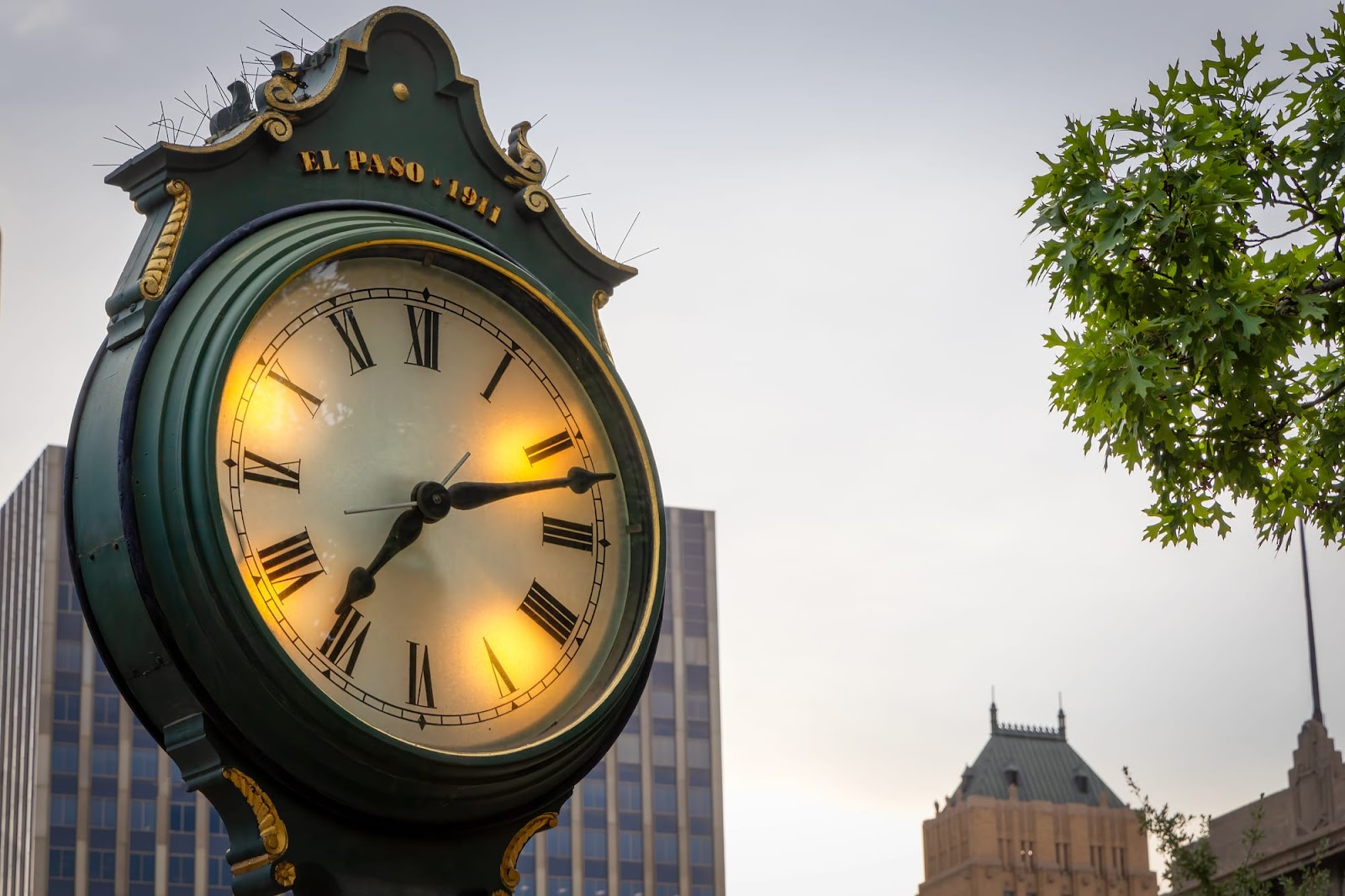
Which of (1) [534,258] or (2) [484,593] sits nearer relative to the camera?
(2) [484,593]

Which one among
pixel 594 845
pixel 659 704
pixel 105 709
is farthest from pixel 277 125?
pixel 659 704

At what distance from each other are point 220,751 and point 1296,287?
6.34 metres

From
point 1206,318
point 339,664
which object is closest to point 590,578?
point 339,664

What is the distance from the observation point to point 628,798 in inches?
5389

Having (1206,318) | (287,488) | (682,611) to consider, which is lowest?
(287,488)

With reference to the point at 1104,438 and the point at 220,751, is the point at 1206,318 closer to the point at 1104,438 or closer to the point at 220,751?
the point at 1104,438

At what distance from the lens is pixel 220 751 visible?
5.70m

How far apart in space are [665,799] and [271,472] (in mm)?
134218

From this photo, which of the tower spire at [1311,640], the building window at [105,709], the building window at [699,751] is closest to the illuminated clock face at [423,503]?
the tower spire at [1311,640]

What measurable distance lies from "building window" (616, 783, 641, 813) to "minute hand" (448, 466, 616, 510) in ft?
431

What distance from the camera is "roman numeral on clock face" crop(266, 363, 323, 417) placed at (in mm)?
6059

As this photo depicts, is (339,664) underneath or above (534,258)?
underneath

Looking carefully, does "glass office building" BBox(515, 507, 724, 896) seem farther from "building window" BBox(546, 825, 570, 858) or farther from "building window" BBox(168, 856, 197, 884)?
"building window" BBox(168, 856, 197, 884)

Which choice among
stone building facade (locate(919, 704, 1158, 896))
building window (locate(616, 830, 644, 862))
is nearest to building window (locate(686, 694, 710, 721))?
building window (locate(616, 830, 644, 862))
